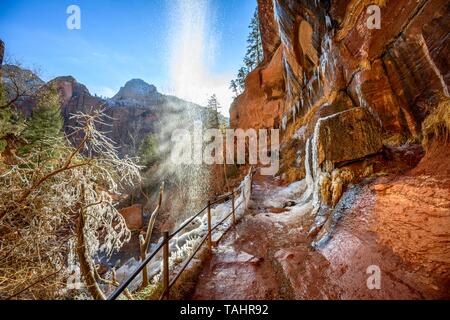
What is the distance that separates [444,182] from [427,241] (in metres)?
1.37

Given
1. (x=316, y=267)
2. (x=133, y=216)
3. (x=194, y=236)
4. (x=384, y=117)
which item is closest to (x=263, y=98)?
(x=384, y=117)

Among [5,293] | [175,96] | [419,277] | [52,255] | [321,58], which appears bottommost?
[5,293]

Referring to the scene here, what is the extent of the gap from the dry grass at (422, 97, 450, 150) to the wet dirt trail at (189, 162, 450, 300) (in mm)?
1871

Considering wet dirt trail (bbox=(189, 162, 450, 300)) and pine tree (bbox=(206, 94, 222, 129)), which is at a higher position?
pine tree (bbox=(206, 94, 222, 129))

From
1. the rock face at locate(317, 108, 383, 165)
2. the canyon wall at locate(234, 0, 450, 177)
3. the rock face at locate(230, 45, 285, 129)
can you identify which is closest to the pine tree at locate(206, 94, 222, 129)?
the rock face at locate(230, 45, 285, 129)

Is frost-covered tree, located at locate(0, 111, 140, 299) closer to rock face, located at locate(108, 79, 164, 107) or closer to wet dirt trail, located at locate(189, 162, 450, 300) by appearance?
wet dirt trail, located at locate(189, 162, 450, 300)

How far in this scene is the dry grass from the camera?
15.4 feet

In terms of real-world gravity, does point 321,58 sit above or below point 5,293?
above

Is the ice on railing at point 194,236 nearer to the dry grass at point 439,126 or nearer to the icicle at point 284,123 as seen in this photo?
the dry grass at point 439,126

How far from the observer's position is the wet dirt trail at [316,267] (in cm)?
288

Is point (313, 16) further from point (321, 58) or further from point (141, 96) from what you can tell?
point (141, 96)

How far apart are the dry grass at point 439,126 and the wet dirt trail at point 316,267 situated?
1.87 meters

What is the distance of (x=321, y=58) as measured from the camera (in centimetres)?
1269
